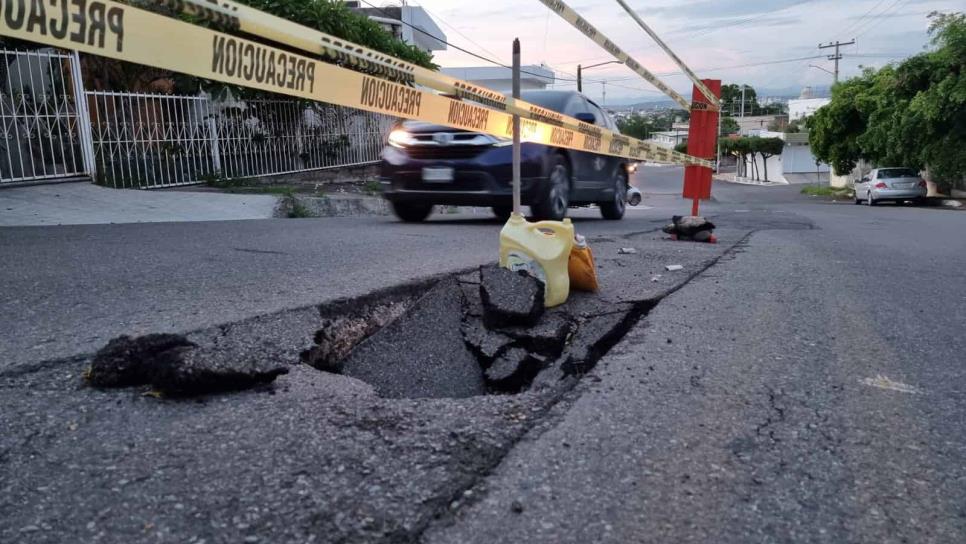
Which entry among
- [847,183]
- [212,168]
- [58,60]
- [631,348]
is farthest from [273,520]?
[847,183]

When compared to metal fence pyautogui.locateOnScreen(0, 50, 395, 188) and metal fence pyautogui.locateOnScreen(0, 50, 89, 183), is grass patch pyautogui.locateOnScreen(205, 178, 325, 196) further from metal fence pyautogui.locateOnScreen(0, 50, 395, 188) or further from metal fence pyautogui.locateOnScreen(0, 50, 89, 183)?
metal fence pyautogui.locateOnScreen(0, 50, 89, 183)

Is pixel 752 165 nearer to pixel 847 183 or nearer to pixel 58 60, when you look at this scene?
pixel 847 183

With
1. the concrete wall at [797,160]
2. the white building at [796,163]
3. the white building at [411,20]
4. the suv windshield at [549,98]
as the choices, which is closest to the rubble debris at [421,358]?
the suv windshield at [549,98]

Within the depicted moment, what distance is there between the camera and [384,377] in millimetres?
3387

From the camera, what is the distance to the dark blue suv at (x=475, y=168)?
308 inches

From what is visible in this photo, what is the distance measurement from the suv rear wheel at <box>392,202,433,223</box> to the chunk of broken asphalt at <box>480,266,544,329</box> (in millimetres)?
5022

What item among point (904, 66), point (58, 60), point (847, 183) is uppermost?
point (904, 66)

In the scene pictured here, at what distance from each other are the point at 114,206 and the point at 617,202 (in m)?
6.62

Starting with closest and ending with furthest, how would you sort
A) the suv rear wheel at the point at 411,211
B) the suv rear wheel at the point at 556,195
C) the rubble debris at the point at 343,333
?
the rubble debris at the point at 343,333, the suv rear wheel at the point at 556,195, the suv rear wheel at the point at 411,211

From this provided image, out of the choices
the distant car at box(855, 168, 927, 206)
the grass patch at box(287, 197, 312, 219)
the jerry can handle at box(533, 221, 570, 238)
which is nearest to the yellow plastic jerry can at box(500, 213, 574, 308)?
the jerry can handle at box(533, 221, 570, 238)

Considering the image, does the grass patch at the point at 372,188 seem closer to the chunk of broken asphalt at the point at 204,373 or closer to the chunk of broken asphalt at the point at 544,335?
the chunk of broken asphalt at the point at 544,335

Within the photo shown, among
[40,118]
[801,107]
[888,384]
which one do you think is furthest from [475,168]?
[801,107]

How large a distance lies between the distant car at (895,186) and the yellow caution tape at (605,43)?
2077cm

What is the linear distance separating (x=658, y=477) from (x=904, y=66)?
97.3ft
